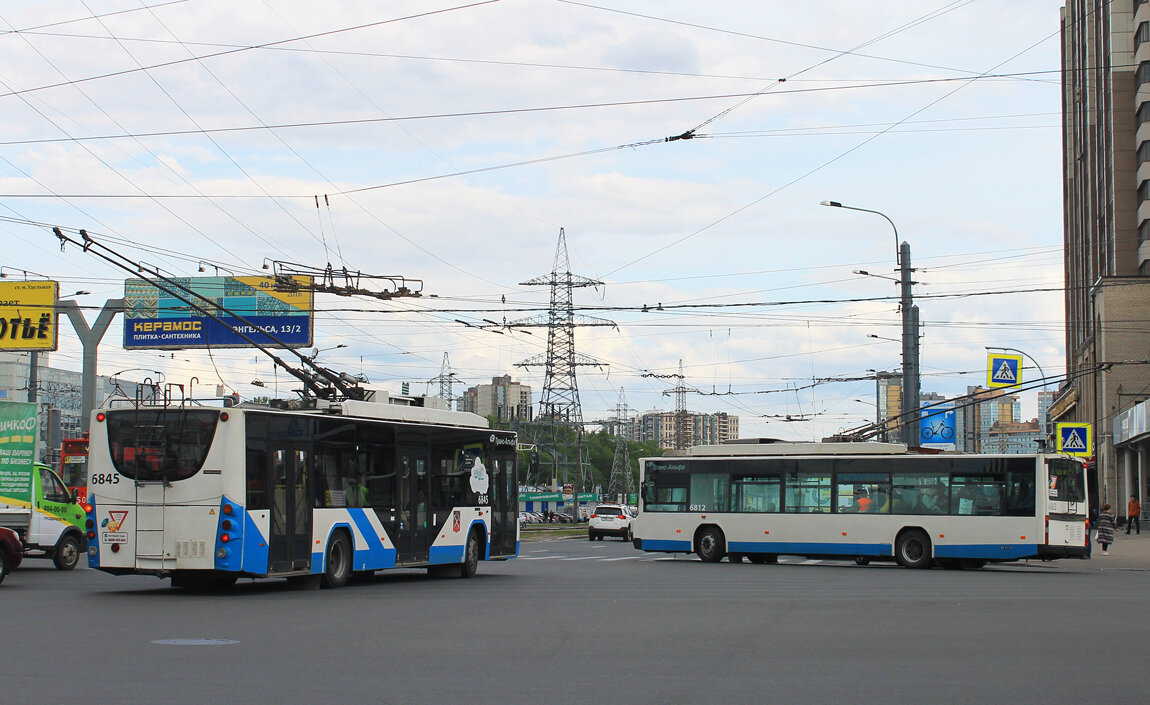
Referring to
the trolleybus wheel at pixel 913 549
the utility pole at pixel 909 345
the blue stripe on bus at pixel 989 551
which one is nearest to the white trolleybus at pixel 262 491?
the trolleybus wheel at pixel 913 549

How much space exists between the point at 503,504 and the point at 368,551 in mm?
4777

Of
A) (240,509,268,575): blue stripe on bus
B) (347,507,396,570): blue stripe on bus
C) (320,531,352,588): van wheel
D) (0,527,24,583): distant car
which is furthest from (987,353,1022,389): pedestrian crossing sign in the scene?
(0,527,24,583): distant car

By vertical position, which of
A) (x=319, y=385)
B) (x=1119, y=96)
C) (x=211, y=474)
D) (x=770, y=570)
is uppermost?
(x=1119, y=96)

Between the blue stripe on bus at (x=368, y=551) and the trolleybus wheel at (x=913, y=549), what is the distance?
13.2 metres

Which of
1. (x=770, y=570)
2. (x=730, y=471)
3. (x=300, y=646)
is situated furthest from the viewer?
(x=730, y=471)

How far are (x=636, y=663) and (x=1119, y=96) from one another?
6248 centimetres

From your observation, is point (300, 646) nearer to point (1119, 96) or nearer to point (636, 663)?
point (636, 663)

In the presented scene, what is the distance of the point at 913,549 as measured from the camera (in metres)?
28.8

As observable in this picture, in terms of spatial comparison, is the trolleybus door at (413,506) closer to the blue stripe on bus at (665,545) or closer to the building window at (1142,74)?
the blue stripe on bus at (665,545)

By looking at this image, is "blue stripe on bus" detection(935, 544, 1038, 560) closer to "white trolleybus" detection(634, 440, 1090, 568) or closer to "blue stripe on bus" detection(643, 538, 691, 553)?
"white trolleybus" detection(634, 440, 1090, 568)

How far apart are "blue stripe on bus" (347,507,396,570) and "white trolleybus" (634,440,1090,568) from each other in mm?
12090

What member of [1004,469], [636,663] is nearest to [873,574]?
[1004,469]

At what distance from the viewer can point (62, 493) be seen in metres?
25.3

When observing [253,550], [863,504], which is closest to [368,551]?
[253,550]
